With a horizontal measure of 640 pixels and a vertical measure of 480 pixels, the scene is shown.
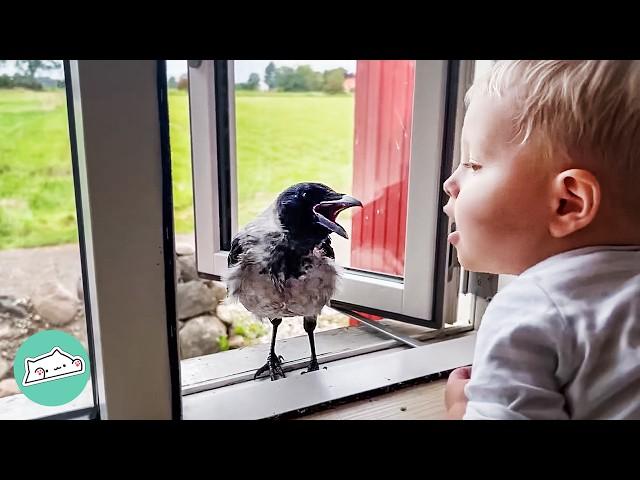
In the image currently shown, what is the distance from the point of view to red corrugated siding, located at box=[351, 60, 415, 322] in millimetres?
819

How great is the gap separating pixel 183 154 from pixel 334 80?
0.79ft

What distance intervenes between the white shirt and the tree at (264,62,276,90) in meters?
0.41

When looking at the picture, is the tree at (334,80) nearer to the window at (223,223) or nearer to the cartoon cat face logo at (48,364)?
the window at (223,223)

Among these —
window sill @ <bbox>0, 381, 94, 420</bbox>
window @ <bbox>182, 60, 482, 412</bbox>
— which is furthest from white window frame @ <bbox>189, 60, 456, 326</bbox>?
window sill @ <bbox>0, 381, 94, 420</bbox>

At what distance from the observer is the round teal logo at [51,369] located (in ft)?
2.08

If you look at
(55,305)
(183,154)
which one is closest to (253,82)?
(183,154)

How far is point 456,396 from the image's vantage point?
0.64 meters

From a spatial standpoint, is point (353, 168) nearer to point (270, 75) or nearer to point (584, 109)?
point (270, 75)

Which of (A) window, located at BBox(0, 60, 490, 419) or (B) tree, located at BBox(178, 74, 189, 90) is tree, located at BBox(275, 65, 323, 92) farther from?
(B) tree, located at BBox(178, 74, 189, 90)

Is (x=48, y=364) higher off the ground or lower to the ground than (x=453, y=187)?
lower

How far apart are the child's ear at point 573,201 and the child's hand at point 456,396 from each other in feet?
0.68
